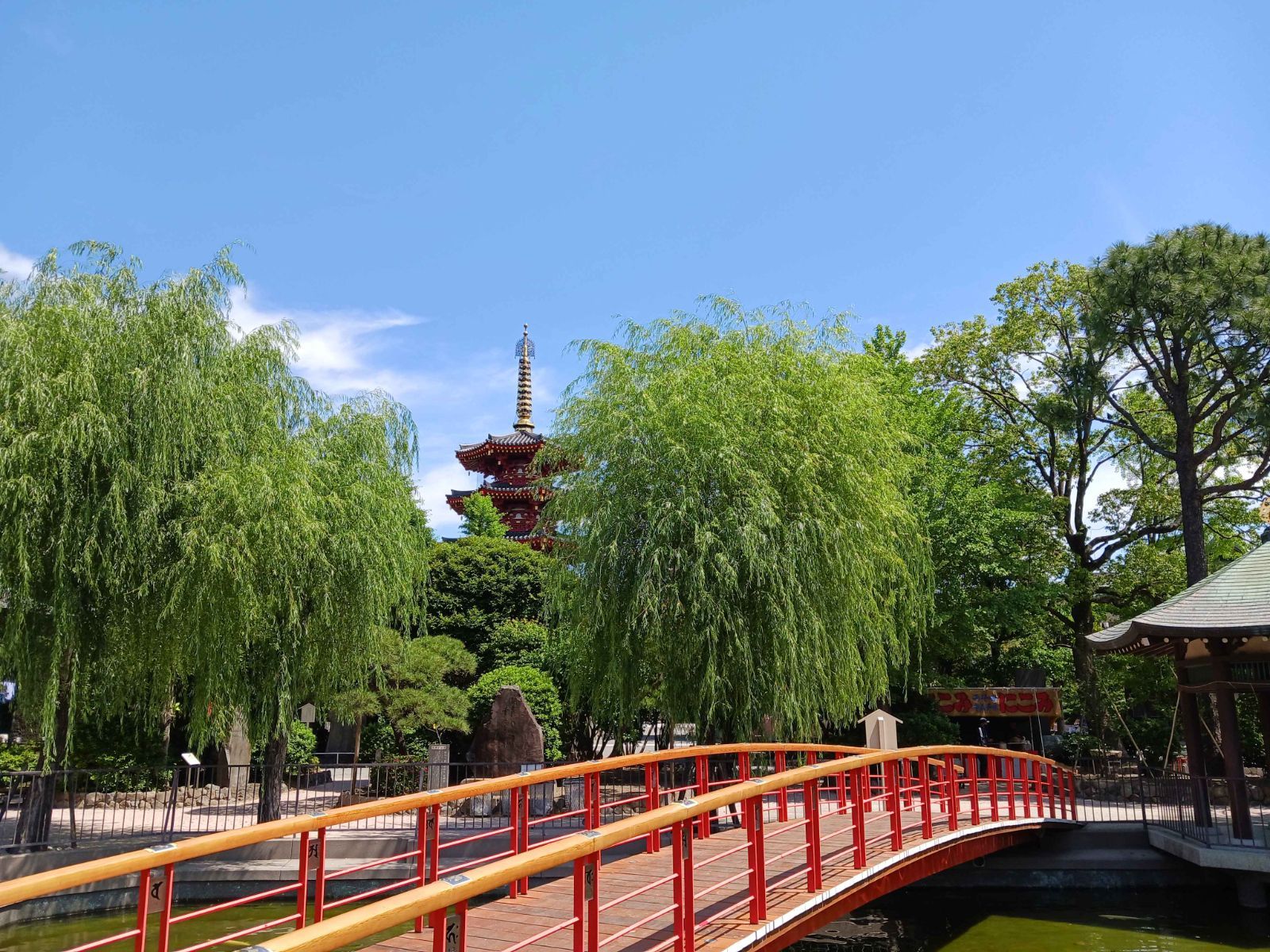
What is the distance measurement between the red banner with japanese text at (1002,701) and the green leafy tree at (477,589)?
1125 centimetres

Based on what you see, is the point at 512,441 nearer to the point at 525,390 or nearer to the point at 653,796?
the point at 525,390

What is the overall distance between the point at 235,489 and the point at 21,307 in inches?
152

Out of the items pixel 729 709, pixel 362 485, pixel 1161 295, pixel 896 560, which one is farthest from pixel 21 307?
pixel 1161 295

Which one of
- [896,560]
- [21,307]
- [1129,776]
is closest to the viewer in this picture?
[21,307]

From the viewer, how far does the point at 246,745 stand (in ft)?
76.5

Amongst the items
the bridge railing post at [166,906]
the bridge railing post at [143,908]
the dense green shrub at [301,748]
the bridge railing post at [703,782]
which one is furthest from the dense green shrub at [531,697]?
the bridge railing post at [143,908]

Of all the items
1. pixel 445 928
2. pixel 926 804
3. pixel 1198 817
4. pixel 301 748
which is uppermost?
pixel 445 928

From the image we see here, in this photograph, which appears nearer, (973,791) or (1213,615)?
(973,791)

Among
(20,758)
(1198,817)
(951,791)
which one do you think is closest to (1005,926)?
(951,791)

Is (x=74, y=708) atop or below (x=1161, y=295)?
below

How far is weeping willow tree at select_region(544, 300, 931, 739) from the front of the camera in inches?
538

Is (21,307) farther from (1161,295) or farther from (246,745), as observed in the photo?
(1161,295)

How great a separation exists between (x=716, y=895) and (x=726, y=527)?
6.62 metres

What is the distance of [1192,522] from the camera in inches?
816
